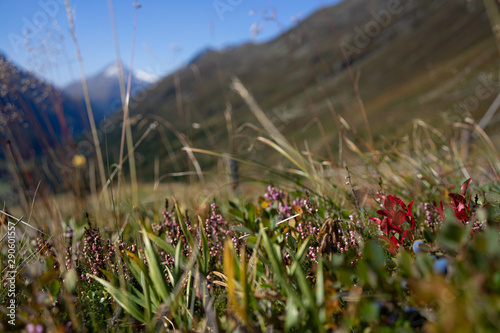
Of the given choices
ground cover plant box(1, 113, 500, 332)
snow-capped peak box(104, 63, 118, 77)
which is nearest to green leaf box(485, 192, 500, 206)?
ground cover plant box(1, 113, 500, 332)

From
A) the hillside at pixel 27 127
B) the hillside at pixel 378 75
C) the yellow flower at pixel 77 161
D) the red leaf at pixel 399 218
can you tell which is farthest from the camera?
the hillside at pixel 378 75

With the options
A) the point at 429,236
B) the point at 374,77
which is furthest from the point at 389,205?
the point at 374,77

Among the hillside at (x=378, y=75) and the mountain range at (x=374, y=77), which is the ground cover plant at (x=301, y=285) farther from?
the hillside at (x=378, y=75)

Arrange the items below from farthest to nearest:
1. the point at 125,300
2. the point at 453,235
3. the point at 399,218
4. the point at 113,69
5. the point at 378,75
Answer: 1. the point at 378,75
2. the point at 113,69
3. the point at 399,218
4. the point at 125,300
5. the point at 453,235

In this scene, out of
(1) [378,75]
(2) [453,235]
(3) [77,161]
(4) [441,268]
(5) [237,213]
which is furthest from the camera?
(1) [378,75]

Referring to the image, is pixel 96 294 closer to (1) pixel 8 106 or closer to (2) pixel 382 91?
(1) pixel 8 106

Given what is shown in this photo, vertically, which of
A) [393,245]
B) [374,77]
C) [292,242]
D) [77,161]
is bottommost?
[374,77]

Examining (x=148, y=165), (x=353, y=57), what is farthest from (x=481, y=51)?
(x=148, y=165)

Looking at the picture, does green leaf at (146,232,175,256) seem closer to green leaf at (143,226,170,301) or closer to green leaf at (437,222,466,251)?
green leaf at (143,226,170,301)

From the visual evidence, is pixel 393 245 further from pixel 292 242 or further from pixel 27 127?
pixel 27 127

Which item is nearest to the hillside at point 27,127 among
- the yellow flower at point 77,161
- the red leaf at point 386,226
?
the yellow flower at point 77,161

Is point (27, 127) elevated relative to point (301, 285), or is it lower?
elevated

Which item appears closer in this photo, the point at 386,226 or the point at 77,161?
the point at 386,226

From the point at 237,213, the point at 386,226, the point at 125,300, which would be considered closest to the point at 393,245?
the point at 386,226
